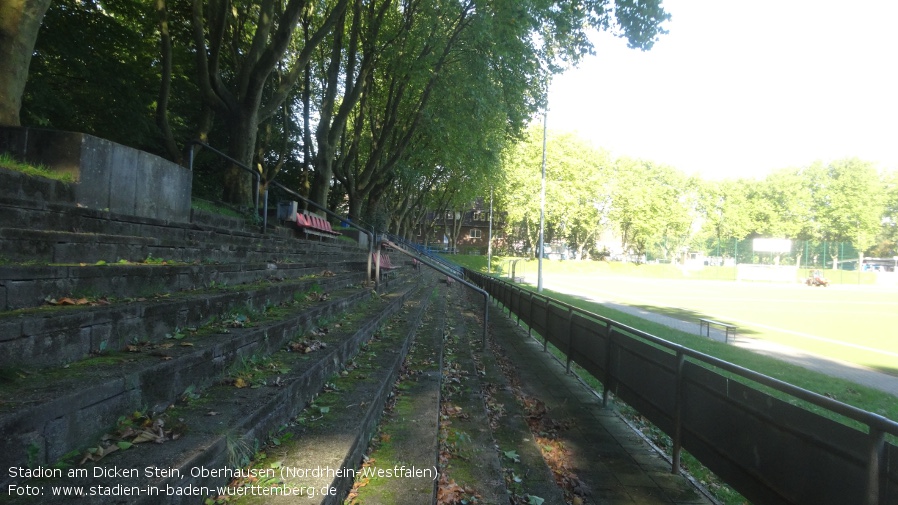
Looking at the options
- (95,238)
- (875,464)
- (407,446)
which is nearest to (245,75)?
(95,238)

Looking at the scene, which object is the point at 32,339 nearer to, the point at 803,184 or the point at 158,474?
the point at 158,474

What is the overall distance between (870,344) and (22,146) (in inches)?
731

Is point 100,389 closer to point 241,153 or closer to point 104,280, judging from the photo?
point 104,280

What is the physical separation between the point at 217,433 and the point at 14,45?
233 inches

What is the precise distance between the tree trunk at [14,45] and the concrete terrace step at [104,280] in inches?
126

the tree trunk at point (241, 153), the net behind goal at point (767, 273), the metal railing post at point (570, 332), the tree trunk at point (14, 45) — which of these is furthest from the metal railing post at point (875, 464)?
the net behind goal at point (767, 273)

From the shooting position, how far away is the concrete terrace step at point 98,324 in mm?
2387

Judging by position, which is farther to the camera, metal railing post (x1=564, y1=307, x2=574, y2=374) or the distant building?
the distant building

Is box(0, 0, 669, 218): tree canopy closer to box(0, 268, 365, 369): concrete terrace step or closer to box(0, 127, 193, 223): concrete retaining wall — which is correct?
box(0, 127, 193, 223): concrete retaining wall

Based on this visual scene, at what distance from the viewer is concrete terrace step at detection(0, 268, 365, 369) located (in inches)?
94.0

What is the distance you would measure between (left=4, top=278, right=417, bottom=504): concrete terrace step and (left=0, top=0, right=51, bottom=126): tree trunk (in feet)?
15.4

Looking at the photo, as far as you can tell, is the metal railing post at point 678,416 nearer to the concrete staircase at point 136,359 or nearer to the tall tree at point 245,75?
the concrete staircase at point 136,359

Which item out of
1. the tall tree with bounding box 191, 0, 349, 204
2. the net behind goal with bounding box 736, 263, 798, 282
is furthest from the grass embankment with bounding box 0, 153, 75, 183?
the net behind goal with bounding box 736, 263, 798, 282

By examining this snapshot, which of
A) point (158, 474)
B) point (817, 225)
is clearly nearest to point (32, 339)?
point (158, 474)
